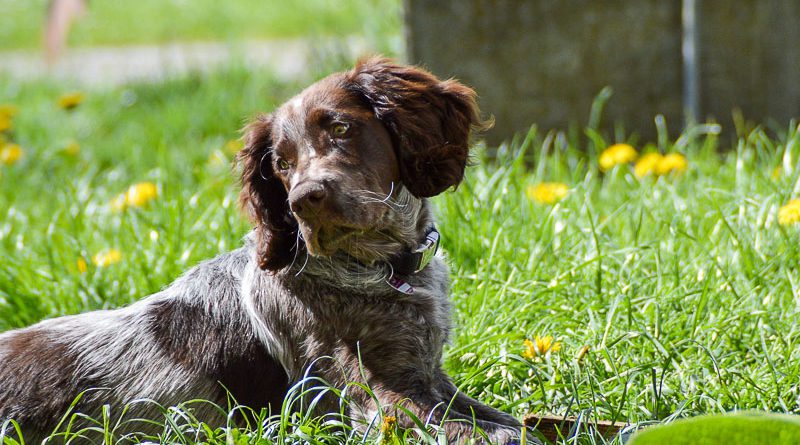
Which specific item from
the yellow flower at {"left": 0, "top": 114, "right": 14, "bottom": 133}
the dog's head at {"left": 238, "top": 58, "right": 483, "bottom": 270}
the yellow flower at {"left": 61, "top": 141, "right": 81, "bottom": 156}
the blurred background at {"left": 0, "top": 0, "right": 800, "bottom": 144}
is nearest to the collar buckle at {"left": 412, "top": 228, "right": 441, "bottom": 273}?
the dog's head at {"left": 238, "top": 58, "right": 483, "bottom": 270}

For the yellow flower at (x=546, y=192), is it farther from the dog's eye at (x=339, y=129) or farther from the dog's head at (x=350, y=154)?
the dog's eye at (x=339, y=129)

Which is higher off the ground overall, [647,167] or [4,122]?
[4,122]

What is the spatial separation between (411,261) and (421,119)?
405 mm

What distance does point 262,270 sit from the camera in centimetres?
296

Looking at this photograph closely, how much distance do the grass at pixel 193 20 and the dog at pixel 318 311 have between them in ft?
18.3

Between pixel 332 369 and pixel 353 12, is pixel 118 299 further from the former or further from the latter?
pixel 353 12

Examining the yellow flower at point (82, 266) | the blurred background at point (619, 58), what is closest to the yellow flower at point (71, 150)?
the blurred background at point (619, 58)

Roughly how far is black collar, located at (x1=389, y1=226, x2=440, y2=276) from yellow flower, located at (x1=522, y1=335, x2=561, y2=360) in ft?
1.42

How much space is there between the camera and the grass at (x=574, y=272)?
299 cm

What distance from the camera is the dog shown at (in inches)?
109

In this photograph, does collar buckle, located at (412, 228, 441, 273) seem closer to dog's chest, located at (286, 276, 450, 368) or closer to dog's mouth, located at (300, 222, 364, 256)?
dog's chest, located at (286, 276, 450, 368)

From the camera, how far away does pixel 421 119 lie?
9.33 ft

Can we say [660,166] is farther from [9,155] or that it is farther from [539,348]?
[9,155]

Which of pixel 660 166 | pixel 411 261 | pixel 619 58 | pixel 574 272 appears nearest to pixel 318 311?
pixel 411 261
